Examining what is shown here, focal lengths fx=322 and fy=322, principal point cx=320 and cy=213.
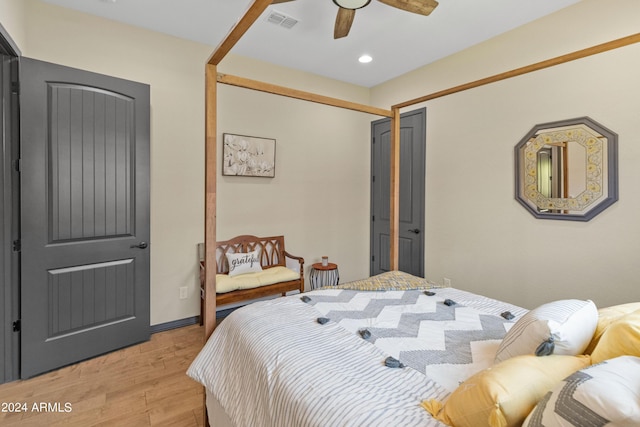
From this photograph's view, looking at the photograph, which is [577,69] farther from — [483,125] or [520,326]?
[520,326]

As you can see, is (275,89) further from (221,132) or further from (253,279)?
(253,279)

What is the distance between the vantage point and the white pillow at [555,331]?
973 millimetres

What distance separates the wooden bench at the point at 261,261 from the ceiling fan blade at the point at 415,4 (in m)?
2.42

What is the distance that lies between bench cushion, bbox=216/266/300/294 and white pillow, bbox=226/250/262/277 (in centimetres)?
5

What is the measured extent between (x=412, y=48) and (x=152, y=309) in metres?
3.62

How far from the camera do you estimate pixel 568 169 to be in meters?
2.58

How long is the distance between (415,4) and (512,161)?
1636mm

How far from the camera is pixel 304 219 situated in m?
4.04

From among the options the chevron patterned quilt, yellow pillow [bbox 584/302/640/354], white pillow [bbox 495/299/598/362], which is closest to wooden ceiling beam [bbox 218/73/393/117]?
the chevron patterned quilt

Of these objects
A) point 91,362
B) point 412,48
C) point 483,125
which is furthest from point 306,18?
point 91,362

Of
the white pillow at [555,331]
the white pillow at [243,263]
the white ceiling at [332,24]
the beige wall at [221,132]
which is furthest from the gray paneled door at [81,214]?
the white pillow at [555,331]

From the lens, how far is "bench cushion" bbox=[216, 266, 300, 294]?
2967mm

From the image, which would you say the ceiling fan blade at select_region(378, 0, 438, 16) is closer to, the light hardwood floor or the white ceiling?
the white ceiling

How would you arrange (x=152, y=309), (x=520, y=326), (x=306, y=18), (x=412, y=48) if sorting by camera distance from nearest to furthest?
(x=520, y=326), (x=306, y=18), (x=152, y=309), (x=412, y=48)
